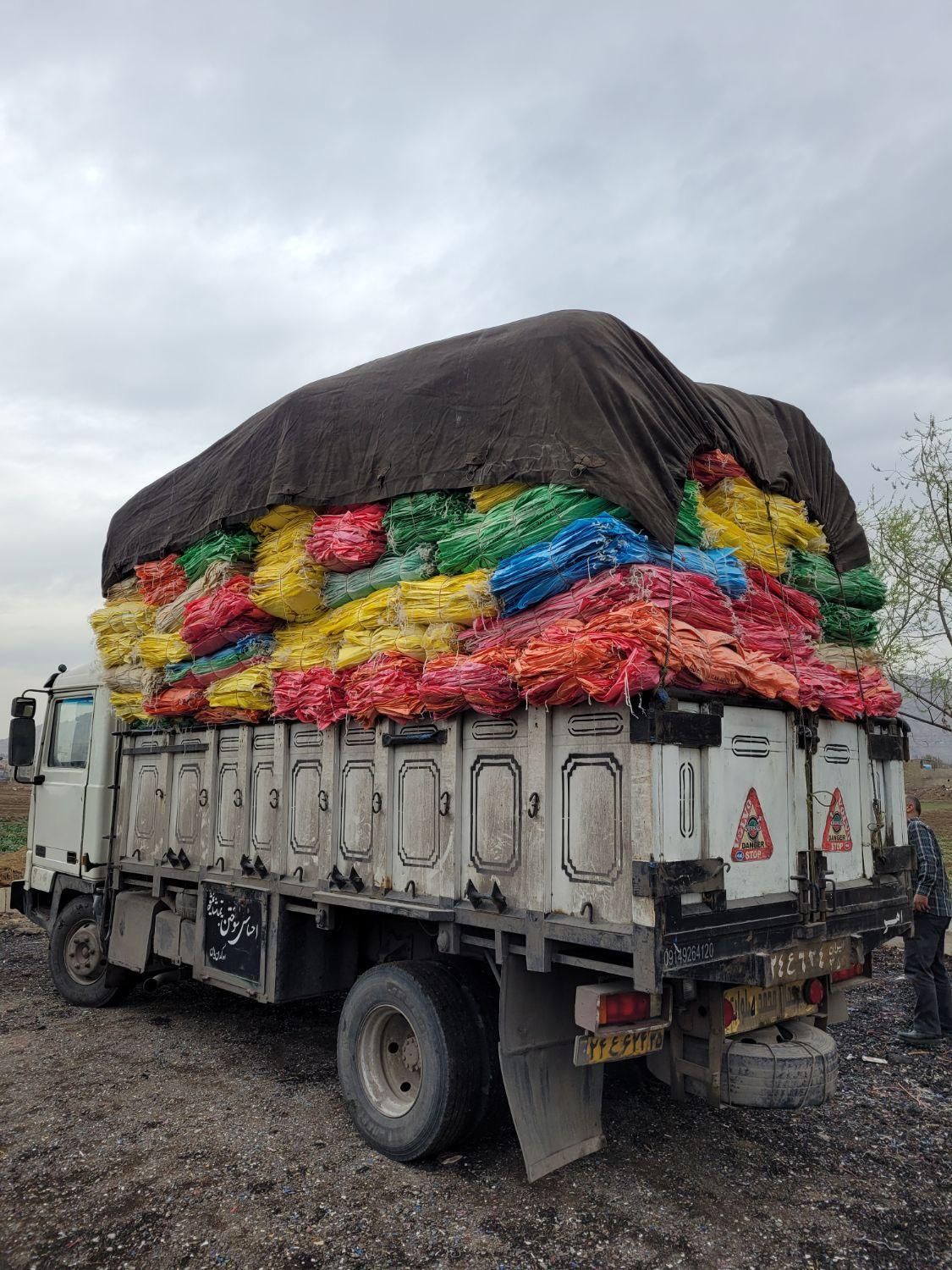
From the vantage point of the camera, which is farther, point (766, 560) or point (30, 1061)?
point (30, 1061)

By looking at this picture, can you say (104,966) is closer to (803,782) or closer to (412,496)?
(412,496)

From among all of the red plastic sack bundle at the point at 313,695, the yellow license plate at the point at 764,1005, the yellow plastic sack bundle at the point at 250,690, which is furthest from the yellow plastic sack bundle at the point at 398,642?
the yellow license plate at the point at 764,1005

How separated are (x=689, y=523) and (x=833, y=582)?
1397mm

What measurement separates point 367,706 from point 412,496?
1.22m

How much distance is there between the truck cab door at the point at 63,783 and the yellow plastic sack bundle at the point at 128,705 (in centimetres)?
53

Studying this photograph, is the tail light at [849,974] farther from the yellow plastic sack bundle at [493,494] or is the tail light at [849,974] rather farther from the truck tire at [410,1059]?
the yellow plastic sack bundle at [493,494]

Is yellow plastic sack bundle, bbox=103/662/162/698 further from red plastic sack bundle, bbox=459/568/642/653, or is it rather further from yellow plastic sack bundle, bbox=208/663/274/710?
red plastic sack bundle, bbox=459/568/642/653

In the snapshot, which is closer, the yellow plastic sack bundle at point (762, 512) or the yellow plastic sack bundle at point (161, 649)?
the yellow plastic sack bundle at point (762, 512)

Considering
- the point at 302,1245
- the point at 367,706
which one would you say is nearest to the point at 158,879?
the point at 367,706

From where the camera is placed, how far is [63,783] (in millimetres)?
7832

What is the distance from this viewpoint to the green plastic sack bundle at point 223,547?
612cm

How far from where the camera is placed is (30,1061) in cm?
596

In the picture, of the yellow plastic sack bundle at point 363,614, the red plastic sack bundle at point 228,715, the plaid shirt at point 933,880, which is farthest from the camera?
the plaid shirt at point 933,880

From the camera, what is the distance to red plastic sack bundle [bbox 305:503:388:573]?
516cm
